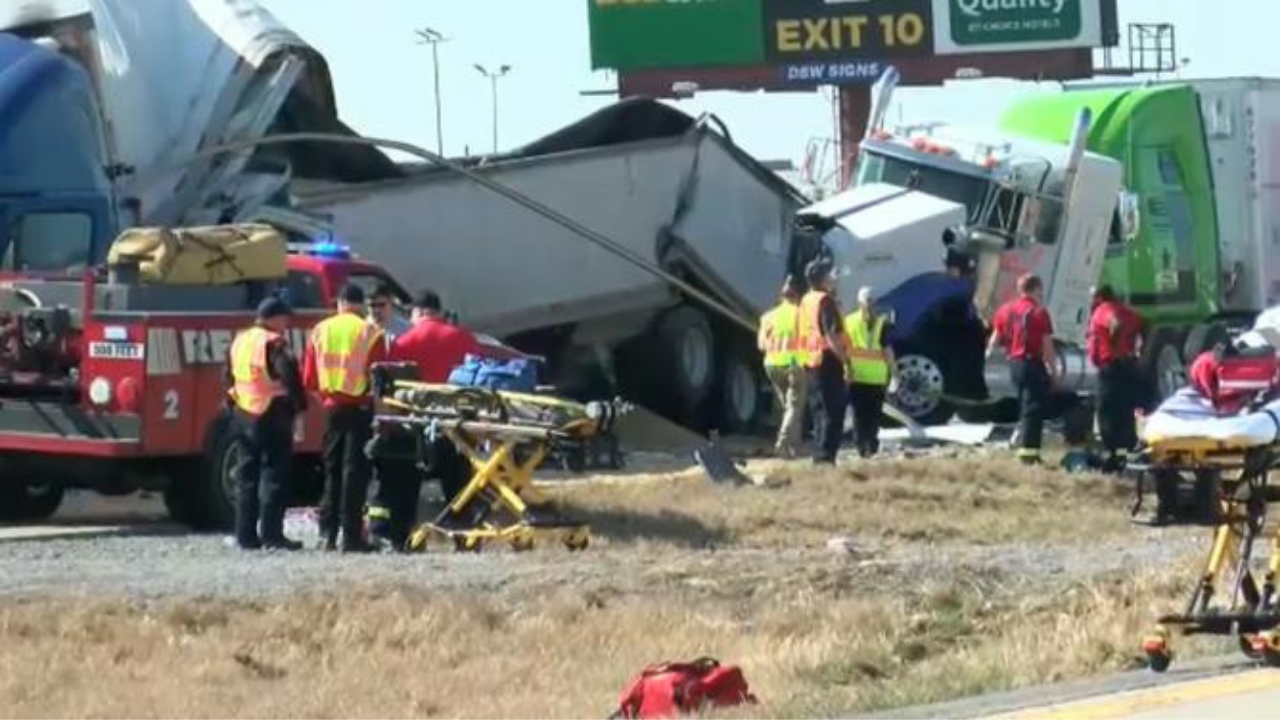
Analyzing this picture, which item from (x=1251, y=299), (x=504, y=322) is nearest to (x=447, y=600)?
(x=504, y=322)

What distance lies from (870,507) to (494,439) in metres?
3.94

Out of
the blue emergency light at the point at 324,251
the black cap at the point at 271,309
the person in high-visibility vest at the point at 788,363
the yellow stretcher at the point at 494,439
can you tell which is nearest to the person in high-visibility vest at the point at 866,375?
the person in high-visibility vest at the point at 788,363

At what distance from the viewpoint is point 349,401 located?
17172 mm

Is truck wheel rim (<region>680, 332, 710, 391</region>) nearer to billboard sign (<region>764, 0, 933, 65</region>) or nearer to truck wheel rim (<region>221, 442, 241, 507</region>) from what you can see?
truck wheel rim (<region>221, 442, 241, 507</region>)

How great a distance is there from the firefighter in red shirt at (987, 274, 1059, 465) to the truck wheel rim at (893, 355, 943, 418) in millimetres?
4612

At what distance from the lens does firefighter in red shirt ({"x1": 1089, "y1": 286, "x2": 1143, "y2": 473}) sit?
2297 centimetres

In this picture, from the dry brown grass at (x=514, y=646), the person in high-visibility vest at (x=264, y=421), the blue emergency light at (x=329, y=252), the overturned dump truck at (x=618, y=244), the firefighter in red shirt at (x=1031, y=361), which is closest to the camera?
the dry brown grass at (x=514, y=646)

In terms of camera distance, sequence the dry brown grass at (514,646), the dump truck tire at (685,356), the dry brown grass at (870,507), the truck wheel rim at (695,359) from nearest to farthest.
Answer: the dry brown grass at (514,646) < the dry brown grass at (870,507) < the dump truck tire at (685,356) < the truck wheel rim at (695,359)

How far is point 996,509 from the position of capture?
800 inches

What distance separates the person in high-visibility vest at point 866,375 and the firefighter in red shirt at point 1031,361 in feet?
4.33

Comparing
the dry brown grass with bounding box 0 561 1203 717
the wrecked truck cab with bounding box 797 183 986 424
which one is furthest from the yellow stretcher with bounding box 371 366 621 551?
the wrecked truck cab with bounding box 797 183 986 424

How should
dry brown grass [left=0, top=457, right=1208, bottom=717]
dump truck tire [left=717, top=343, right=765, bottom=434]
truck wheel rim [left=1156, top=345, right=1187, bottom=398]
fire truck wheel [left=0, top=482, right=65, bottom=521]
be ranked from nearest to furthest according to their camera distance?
dry brown grass [left=0, top=457, right=1208, bottom=717] < fire truck wheel [left=0, top=482, right=65, bottom=521] < dump truck tire [left=717, top=343, right=765, bottom=434] < truck wheel rim [left=1156, top=345, right=1187, bottom=398]

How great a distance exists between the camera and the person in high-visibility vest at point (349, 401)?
56.3 feet

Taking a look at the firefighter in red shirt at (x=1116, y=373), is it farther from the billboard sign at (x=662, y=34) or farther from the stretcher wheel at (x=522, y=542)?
the billboard sign at (x=662, y=34)
